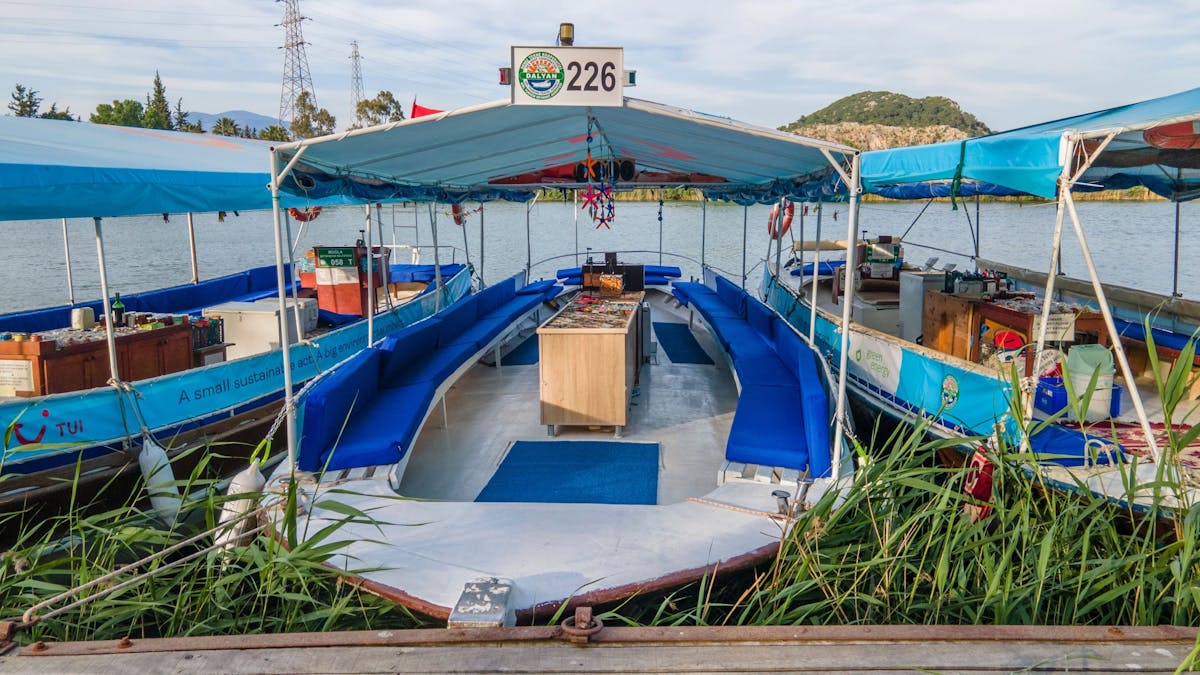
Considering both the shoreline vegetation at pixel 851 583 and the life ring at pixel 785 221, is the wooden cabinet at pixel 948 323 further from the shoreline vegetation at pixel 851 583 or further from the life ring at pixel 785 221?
the shoreline vegetation at pixel 851 583

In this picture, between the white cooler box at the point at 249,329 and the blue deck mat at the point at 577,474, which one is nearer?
the blue deck mat at the point at 577,474

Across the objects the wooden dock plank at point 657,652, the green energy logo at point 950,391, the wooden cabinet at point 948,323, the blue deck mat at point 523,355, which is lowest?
the blue deck mat at point 523,355

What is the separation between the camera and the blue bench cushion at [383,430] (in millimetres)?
4117

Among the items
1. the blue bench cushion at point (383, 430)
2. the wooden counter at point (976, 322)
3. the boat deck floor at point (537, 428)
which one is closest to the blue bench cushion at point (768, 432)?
the boat deck floor at point (537, 428)

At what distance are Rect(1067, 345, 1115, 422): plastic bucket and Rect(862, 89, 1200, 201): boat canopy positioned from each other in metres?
0.91

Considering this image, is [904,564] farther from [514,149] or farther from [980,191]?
[980,191]

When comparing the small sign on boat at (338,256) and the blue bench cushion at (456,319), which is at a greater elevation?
the small sign on boat at (338,256)

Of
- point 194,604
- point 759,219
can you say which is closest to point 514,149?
point 194,604

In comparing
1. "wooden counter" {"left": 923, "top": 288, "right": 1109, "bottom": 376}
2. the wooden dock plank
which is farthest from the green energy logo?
the wooden dock plank

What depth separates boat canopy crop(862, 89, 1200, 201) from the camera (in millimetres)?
3234

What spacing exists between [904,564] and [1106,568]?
62cm

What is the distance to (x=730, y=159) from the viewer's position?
605cm

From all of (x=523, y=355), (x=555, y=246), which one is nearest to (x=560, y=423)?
(x=523, y=355)

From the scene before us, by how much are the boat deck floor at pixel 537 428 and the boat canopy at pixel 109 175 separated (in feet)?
7.79
